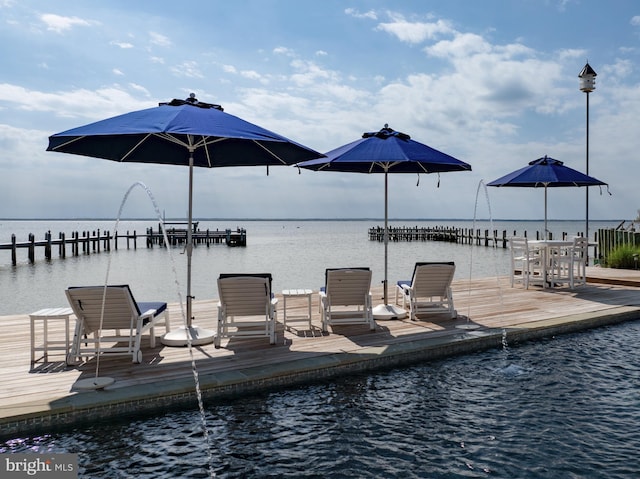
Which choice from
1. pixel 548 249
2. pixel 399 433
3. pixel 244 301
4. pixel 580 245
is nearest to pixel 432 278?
pixel 244 301

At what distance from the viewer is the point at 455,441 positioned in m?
3.34

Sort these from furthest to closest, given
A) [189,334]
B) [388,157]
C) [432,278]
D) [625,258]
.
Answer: [625,258], [432,278], [388,157], [189,334]

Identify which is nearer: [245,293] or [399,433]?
[399,433]

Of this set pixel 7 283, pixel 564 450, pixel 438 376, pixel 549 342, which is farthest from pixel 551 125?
pixel 7 283

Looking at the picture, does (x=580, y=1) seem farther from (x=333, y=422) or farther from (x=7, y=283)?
(x=7, y=283)

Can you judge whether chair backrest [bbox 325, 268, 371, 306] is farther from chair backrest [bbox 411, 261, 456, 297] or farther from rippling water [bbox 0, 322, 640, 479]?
rippling water [bbox 0, 322, 640, 479]

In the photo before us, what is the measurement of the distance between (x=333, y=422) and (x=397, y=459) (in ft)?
2.28

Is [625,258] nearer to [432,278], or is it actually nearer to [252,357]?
[432,278]

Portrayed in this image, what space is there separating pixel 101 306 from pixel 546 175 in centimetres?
862

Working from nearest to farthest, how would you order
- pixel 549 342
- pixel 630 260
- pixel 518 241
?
pixel 549 342 → pixel 518 241 → pixel 630 260

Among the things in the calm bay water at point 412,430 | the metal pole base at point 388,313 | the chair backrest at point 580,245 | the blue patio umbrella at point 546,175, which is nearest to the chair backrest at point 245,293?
the calm bay water at point 412,430

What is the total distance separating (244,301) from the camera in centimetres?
546

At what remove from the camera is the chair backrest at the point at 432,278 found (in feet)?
21.6

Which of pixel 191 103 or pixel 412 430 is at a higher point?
pixel 191 103
